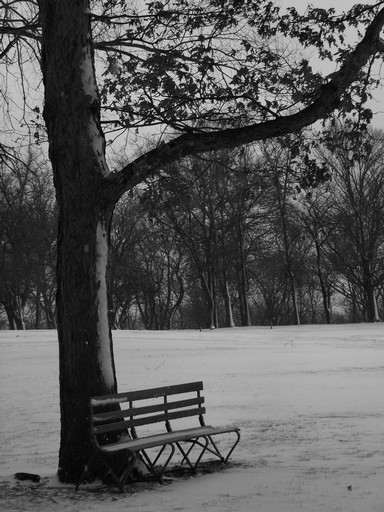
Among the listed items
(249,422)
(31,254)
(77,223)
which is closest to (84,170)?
(77,223)

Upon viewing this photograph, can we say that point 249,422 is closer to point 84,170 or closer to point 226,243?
point 84,170

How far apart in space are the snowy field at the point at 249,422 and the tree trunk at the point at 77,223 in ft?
2.96

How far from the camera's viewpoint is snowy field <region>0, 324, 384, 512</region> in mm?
6746

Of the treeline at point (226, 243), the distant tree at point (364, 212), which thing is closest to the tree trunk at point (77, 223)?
the treeline at point (226, 243)

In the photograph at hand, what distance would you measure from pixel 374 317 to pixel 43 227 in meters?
21.2

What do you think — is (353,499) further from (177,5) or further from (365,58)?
(177,5)

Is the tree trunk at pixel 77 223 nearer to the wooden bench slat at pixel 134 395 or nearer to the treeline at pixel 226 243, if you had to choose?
the wooden bench slat at pixel 134 395

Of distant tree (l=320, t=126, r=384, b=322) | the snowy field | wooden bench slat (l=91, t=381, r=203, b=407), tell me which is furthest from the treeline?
wooden bench slat (l=91, t=381, r=203, b=407)

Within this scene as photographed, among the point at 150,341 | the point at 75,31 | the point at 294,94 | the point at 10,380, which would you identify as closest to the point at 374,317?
the point at 150,341

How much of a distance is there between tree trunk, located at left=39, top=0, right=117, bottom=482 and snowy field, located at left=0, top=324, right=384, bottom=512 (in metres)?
0.90

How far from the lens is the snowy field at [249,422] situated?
6.75 metres

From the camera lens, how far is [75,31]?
8.30 metres

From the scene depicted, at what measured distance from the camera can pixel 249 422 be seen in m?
11.8

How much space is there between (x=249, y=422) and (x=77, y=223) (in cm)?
530
